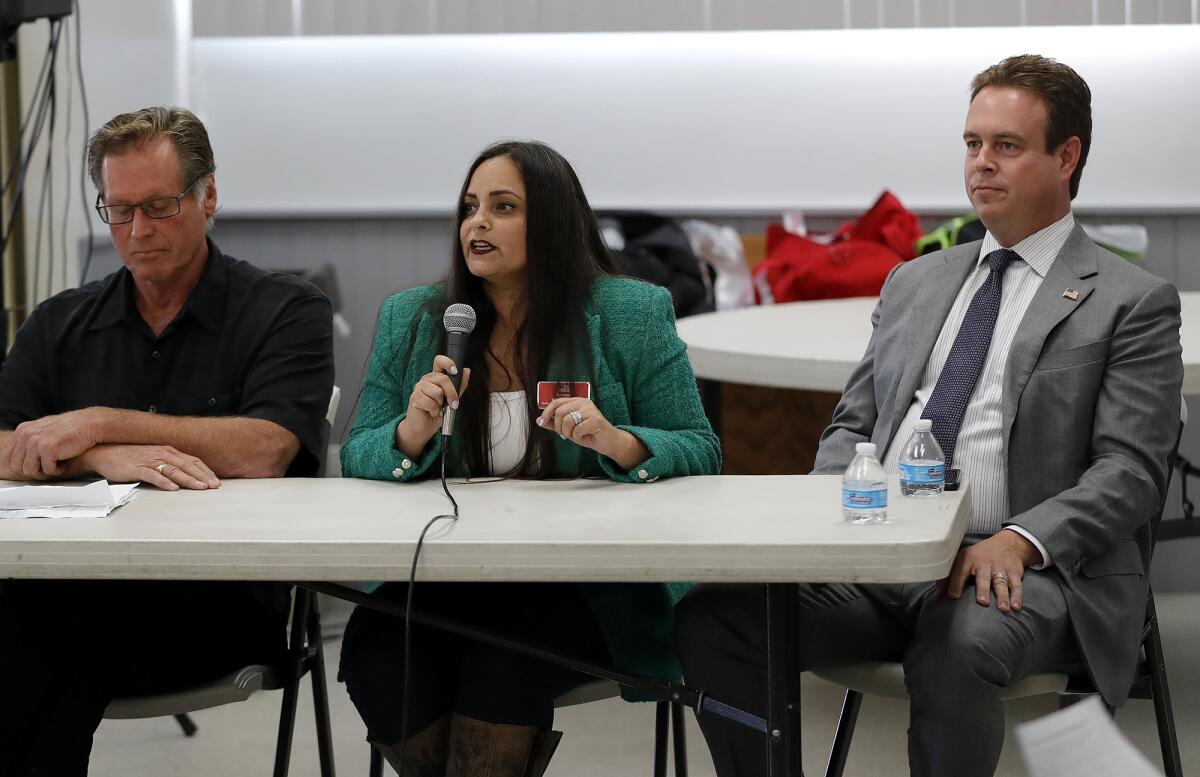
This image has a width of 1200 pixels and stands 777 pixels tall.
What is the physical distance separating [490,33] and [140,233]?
2789 millimetres

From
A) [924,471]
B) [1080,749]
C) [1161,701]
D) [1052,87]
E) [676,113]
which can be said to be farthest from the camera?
[676,113]

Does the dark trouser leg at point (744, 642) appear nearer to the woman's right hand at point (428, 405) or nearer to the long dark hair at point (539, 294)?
the long dark hair at point (539, 294)

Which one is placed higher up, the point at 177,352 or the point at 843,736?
the point at 177,352

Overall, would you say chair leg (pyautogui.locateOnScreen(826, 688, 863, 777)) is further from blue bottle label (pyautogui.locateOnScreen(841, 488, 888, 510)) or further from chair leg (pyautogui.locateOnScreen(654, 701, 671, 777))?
blue bottle label (pyautogui.locateOnScreen(841, 488, 888, 510))

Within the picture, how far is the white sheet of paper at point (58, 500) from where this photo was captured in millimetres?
1847

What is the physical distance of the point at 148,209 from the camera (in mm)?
2355

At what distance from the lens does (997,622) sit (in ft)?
6.29

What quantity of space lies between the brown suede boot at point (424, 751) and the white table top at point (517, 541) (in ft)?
1.09

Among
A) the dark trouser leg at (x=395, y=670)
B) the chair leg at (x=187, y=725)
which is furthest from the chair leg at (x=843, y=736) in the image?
the chair leg at (x=187, y=725)

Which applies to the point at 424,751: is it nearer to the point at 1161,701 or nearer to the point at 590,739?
the point at 1161,701

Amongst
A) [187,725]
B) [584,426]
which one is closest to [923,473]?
[584,426]

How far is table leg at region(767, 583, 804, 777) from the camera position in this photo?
1.72m

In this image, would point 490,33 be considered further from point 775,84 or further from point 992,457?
point 992,457

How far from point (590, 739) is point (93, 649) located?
1.32 meters
